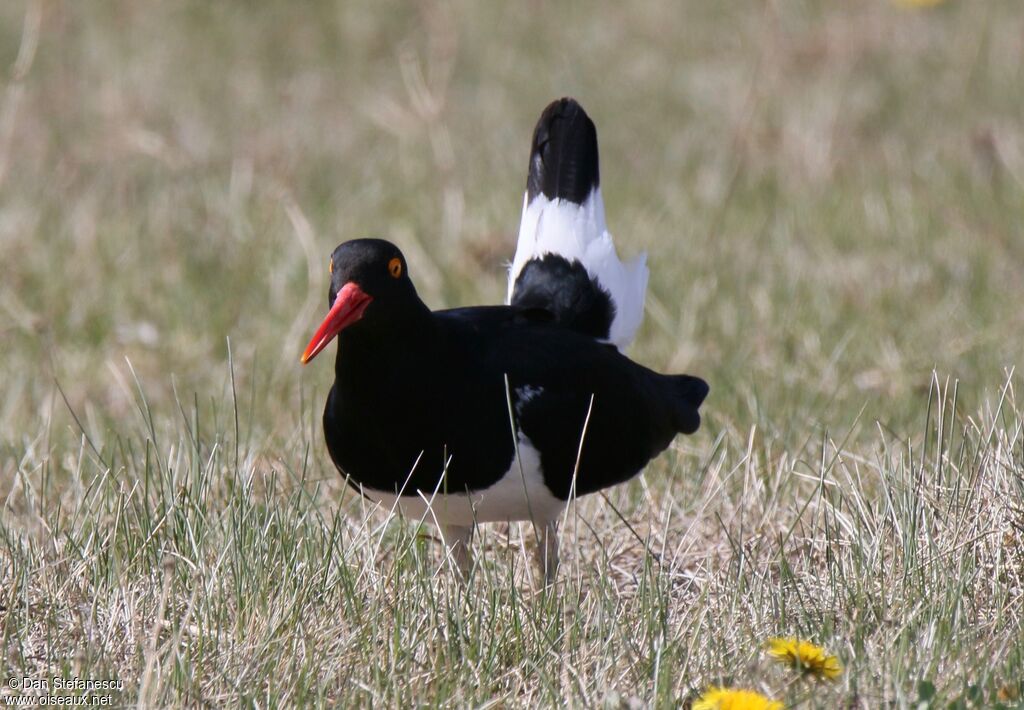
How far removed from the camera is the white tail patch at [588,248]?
4758 mm

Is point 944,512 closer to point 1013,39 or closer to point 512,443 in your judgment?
point 512,443

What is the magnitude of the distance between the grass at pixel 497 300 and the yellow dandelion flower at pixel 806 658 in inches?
Result: 2.0

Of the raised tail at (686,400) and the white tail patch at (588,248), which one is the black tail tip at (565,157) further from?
the raised tail at (686,400)

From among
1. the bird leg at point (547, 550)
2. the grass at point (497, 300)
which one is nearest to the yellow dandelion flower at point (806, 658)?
the grass at point (497, 300)

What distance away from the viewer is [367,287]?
11.9 ft

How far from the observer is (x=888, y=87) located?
10.3m

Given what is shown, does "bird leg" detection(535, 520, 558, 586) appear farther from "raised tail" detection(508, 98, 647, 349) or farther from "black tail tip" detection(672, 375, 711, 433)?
"raised tail" detection(508, 98, 647, 349)

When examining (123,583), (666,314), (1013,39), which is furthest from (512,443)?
(1013,39)

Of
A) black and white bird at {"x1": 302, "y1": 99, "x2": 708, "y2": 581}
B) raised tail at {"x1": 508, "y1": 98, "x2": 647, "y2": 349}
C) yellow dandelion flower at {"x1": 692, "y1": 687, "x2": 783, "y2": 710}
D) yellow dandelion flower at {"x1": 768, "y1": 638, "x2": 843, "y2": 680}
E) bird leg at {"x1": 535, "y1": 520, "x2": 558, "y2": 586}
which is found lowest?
yellow dandelion flower at {"x1": 692, "y1": 687, "x2": 783, "y2": 710}

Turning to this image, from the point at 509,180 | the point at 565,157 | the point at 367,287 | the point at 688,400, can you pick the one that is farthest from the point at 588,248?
the point at 509,180

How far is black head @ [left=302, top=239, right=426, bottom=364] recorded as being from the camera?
358cm

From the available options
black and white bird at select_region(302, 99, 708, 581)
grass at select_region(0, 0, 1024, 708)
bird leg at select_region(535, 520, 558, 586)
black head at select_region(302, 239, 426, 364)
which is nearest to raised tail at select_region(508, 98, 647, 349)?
black and white bird at select_region(302, 99, 708, 581)

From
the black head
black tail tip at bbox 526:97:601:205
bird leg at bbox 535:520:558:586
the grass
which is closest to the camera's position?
the grass

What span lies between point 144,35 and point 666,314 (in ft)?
19.7
